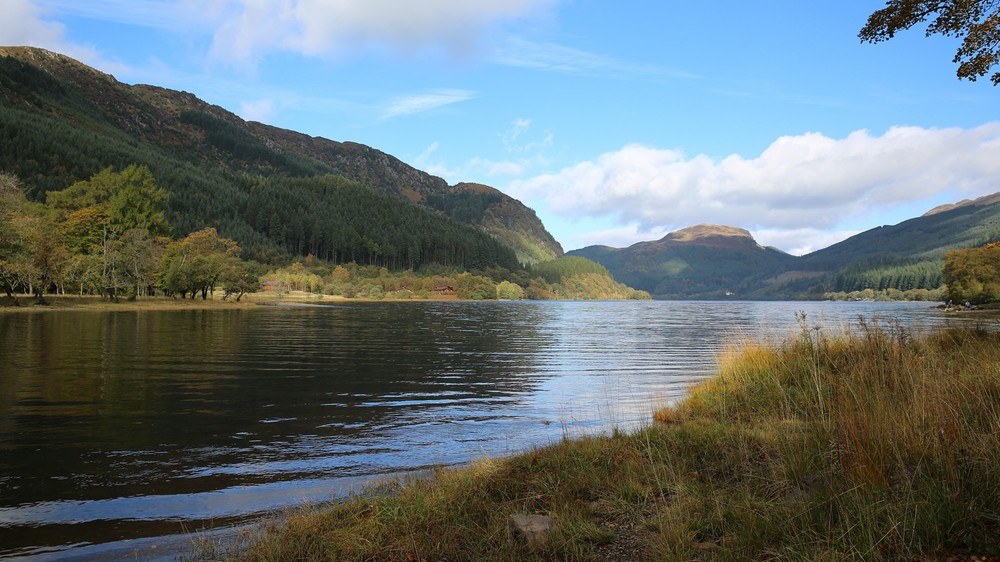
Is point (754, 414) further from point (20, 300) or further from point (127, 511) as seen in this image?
point (20, 300)

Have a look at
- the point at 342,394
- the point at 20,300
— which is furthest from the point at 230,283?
the point at 342,394

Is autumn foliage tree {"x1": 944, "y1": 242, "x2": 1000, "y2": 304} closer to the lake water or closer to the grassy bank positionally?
the lake water

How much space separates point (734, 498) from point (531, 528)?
2693mm

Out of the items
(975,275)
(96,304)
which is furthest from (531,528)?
(975,275)

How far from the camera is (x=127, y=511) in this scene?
9758 millimetres

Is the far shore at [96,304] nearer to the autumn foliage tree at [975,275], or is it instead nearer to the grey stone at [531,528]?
the grey stone at [531,528]

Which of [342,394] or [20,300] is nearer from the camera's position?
[342,394]

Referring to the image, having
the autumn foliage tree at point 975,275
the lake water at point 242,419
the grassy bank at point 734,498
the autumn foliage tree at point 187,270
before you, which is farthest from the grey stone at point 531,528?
the autumn foliage tree at point 975,275

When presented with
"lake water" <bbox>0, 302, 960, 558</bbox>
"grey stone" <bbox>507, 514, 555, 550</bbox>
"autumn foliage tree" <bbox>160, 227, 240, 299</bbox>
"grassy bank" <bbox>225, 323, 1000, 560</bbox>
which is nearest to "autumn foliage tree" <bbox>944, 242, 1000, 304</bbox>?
"lake water" <bbox>0, 302, 960, 558</bbox>

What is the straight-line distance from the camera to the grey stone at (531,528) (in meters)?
6.71

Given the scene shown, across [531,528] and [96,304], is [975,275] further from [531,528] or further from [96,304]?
[96,304]

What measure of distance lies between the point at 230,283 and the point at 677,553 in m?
118

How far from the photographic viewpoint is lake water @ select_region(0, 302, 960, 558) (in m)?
10.1

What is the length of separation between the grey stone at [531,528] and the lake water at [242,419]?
4.66m
